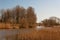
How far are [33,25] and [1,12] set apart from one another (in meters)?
11.9

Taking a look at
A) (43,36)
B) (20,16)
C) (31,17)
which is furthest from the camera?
(20,16)

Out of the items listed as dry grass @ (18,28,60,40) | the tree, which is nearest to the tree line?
the tree

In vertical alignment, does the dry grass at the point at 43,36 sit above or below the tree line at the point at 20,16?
below

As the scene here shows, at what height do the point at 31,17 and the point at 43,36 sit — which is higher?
the point at 31,17

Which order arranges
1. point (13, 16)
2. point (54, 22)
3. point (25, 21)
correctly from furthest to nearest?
point (54, 22)
point (13, 16)
point (25, 21)

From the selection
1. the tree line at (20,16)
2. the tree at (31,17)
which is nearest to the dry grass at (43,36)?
the tree line at (20,16)

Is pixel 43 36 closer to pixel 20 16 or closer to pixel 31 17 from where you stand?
pixel 31 17

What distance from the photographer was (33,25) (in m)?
40.1

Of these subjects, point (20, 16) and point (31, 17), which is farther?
point (20, 16)

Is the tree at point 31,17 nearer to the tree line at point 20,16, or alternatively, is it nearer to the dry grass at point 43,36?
the tree line at point 20,16

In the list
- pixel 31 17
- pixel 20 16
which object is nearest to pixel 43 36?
pixel 31 17

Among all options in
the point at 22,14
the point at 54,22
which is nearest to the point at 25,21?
the point at 22,14

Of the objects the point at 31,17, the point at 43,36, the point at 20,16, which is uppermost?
the point at 20,16

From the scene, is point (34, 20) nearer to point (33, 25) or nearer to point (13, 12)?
point (33, 25)
